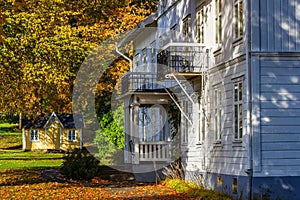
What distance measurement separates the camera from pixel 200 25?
2534cm

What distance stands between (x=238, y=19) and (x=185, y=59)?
495 cm

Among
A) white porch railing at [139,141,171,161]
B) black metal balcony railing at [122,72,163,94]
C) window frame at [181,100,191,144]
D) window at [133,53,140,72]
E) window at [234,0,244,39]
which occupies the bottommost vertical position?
white porch railing at [139,141,171,161]

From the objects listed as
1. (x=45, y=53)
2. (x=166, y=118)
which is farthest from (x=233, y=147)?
(x=45, y=53)

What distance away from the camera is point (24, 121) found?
236 ft

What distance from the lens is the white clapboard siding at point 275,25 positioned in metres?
19.4

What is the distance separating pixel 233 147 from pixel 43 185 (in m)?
9.54

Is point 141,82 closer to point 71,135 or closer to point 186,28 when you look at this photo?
point 186,28

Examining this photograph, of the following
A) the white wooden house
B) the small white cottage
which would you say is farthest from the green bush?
the small white cottage

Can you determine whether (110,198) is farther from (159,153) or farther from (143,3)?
(143,3)

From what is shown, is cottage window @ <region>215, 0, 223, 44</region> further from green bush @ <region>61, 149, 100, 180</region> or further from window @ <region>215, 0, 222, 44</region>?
green bush @ <region>61, 149, 100, 180</region>

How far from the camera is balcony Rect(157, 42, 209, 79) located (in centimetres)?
2403

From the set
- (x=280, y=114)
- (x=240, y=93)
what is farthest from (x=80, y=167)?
(x=280, y=114)

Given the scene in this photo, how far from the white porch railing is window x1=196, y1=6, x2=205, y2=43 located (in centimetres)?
733

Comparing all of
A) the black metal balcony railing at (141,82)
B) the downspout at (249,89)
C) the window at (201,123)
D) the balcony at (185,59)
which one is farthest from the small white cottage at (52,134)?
the downspout at (249,89)
